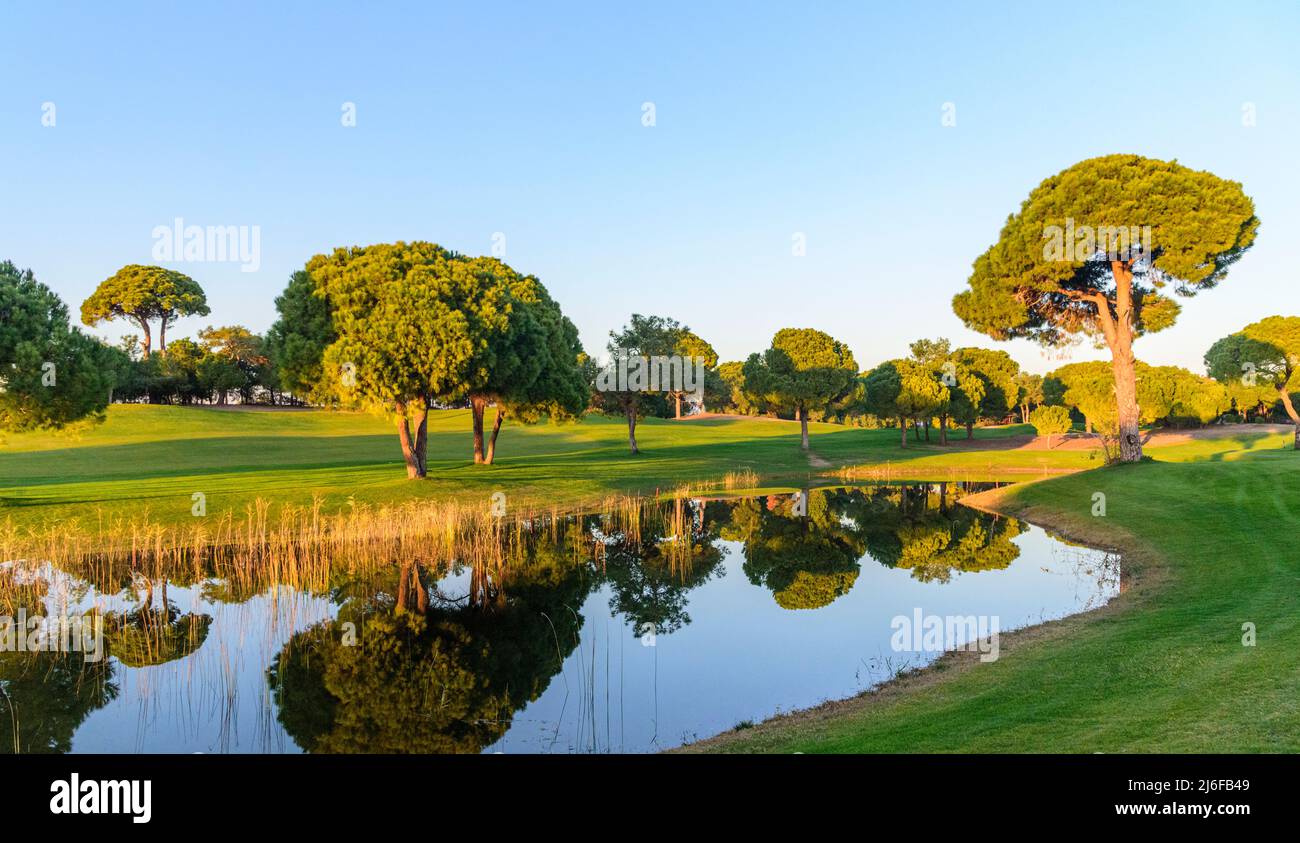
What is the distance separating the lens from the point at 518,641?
39.7ft

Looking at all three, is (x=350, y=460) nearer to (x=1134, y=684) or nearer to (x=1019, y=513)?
(x=1019, y=513)

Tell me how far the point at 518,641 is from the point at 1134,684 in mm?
8772

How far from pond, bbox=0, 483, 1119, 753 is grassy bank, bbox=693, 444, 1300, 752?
0.85 meters

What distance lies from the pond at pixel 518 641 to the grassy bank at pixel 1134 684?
85cm

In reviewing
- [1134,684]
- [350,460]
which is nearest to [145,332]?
[350,460]

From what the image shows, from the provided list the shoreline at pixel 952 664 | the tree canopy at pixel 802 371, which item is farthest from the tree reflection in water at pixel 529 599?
the tree canopy at pixel 802 371

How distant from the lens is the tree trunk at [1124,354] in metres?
30.7

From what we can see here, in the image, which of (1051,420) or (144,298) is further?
(144,298)

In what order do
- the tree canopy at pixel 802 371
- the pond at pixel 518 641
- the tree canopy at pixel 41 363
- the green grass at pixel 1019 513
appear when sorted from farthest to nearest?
the tree canopy at pixel 802 371
the tree canopy at pixel 41 363
the pond at pixel 518 641
the green grass at pixel 1019 513

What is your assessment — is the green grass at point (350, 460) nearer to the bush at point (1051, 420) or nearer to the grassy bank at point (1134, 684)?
the bush at point (1051, 420)

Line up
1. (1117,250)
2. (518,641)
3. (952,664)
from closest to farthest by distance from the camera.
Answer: (952,664) → (518,641) → (1117,250)

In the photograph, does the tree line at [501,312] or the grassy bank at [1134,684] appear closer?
the grassy bank at [1134,684]

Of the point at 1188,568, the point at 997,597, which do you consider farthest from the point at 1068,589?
the point at 1188,568

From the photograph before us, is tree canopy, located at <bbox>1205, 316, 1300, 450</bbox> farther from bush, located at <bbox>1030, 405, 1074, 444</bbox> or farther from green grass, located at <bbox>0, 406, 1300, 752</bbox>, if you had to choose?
bush, located at <bbox>1030, 405, 1074, 444</bbox>
